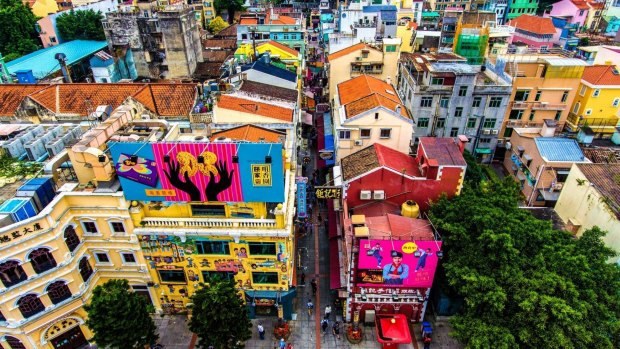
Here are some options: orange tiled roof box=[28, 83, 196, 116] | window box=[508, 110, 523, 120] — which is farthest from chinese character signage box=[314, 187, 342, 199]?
window box=[508, 110, 523, 120]

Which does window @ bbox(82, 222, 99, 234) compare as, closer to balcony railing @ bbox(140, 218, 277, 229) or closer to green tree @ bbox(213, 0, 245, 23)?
balcony railing @ bbox(140, 218, 277, 229)

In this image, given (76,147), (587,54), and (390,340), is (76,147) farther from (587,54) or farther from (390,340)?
(587,54)

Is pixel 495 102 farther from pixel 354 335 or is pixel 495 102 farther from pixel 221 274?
pixel 221 274

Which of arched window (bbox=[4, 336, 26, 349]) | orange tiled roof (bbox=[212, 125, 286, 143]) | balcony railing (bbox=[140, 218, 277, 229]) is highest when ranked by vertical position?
orange tiled roof (bbox=[212, 125, 286, 143])

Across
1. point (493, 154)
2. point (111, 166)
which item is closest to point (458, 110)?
point (493, 154)

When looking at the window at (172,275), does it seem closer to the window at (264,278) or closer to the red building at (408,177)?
the window at (264,278)
